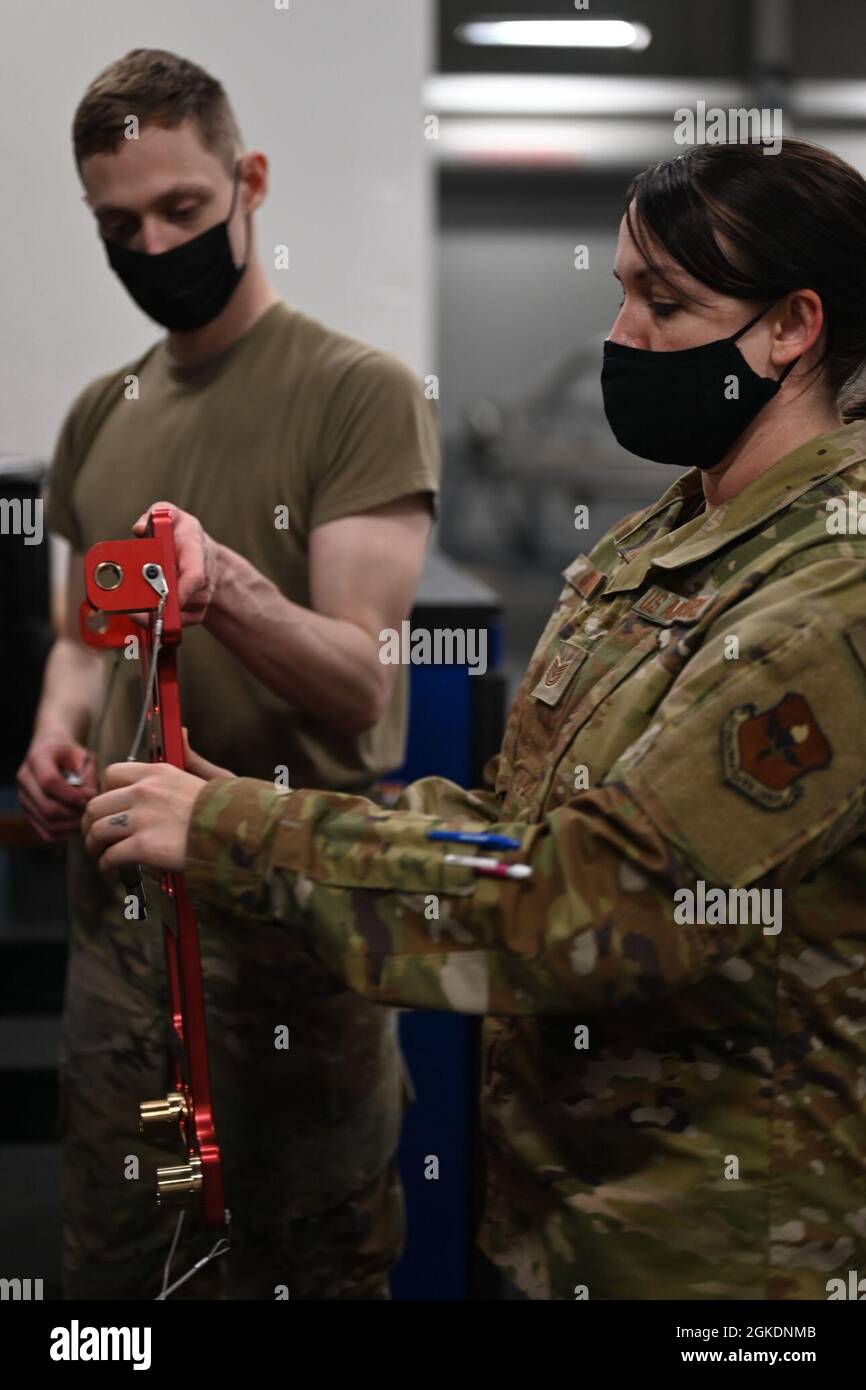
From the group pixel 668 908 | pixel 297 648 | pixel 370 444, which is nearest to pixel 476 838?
pixel 668 908

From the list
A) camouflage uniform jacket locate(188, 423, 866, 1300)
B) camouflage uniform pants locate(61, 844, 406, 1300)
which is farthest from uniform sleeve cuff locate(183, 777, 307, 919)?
camouflage uniform pants locate(61, 844, 406, 1300)

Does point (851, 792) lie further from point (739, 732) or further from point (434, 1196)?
point (434, 1196)

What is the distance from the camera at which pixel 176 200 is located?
4.28 feet

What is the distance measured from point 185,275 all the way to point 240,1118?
81 centimetres

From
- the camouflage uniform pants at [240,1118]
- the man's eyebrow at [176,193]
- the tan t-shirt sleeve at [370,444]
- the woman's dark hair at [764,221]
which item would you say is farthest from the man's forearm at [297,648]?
the woman's dark hair at [764,221]

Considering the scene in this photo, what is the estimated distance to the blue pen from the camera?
857 mm

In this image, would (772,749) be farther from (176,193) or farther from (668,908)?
(176,193)

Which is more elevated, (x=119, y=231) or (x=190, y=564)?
(x=119, y=231)

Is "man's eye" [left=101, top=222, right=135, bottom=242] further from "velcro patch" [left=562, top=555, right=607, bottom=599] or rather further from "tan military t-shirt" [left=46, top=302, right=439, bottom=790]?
"velcro patch" [left=562, top=555, right=607, bottom=599]

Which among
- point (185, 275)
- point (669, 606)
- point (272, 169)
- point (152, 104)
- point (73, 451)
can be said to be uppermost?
point (272, 169)

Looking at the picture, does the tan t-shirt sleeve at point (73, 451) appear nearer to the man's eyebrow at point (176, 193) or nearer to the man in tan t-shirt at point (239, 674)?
the man in tan t-shirt at point (239, 674)

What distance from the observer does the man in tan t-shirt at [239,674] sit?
1.31 m

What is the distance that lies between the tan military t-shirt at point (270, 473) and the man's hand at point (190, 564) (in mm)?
264

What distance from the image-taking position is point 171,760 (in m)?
1.01
